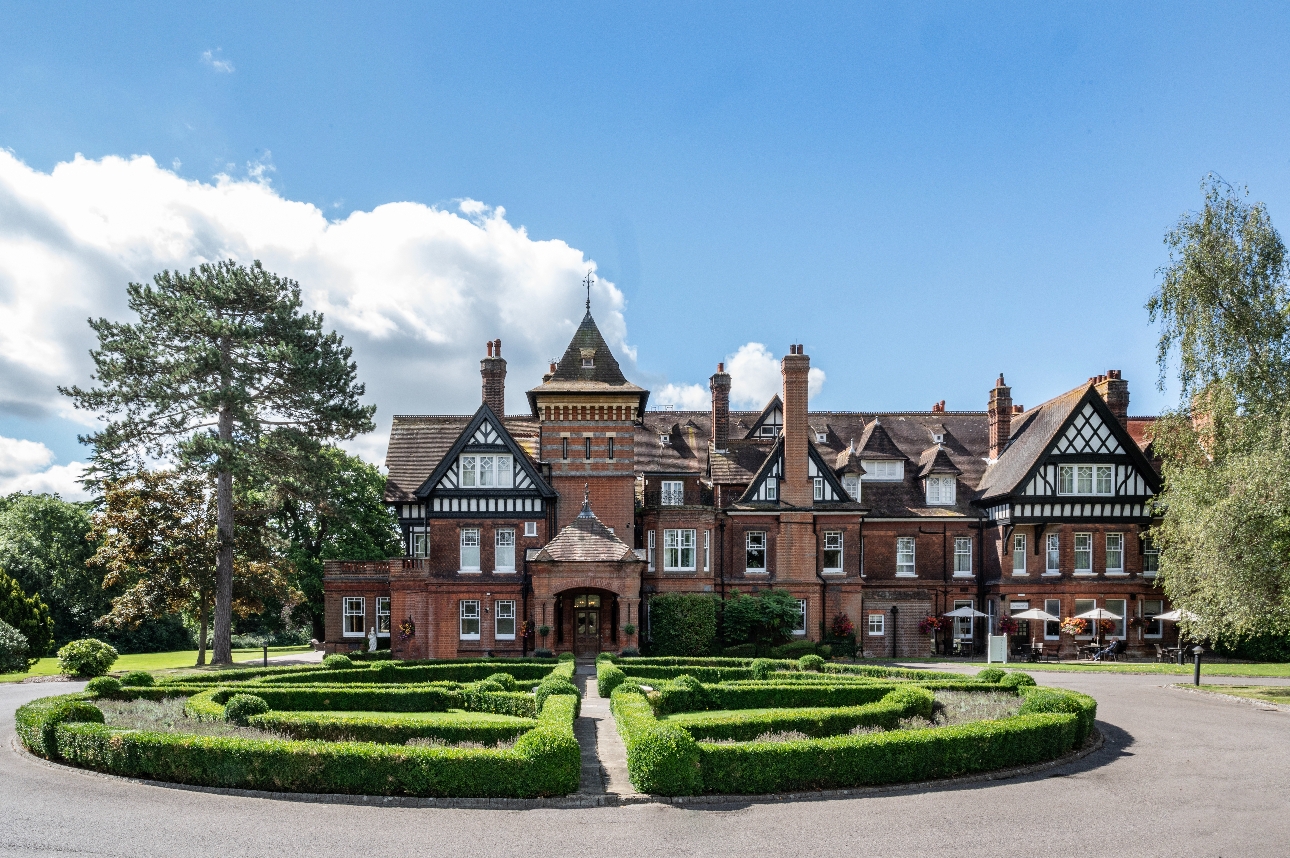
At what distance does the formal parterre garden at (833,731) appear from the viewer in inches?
590

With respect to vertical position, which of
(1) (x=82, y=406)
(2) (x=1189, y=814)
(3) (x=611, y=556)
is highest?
(1) (x=82, y=406)

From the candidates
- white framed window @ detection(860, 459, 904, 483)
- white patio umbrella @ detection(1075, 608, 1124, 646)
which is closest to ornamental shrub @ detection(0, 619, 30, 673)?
white framed window @ detection(860, 459, 904, 483)

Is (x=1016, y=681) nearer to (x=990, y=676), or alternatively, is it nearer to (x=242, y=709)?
(x=990, y=676)

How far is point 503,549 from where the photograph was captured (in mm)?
41469

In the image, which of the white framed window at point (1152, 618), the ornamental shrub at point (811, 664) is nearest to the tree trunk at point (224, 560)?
the ornamental shrub at point (811, 664)

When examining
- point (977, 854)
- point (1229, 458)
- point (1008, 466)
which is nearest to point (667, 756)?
point (977, 854)

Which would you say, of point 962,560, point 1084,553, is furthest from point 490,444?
point 1084,553

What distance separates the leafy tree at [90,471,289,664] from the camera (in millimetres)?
38094

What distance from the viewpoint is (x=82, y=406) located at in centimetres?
3738

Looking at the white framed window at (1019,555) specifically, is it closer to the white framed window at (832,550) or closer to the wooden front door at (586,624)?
the white framed window at (832,550)

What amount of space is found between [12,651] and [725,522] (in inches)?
1156

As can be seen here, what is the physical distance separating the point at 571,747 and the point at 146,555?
99.8 feet

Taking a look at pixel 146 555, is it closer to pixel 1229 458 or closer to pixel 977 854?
pixel 977 854

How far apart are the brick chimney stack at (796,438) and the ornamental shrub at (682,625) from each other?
658cm
